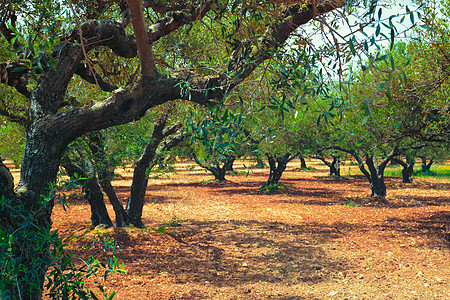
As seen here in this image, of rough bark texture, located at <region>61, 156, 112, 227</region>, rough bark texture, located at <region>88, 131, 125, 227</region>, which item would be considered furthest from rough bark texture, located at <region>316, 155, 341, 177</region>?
rough bark texture, located at <region>88, 131, 125, 227</region>

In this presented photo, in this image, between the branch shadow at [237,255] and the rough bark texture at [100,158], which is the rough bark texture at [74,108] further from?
the branch shadow at [237,255]

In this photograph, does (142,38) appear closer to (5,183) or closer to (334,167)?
(5,183)

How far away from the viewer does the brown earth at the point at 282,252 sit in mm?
7199

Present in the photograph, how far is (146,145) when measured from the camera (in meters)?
10.9

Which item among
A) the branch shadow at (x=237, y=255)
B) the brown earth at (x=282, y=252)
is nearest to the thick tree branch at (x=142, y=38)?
the brown earth at (x=282, y=252)

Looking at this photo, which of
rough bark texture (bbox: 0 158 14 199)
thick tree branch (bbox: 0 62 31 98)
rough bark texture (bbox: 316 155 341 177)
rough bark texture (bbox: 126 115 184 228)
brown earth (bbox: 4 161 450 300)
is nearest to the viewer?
rough bark texture (bbox: 0 158 14 199)

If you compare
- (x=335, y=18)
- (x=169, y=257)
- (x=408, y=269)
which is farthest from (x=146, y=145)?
(x=408, y=269)

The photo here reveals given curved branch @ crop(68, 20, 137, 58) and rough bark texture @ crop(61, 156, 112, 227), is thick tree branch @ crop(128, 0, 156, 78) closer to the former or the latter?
curved branch @ crop(68, 20, 137, 58)

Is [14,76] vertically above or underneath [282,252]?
above

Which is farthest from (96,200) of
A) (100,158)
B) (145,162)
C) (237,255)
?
(237,255)

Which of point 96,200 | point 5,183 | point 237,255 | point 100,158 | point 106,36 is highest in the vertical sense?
point 106,36

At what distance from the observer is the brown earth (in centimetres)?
720

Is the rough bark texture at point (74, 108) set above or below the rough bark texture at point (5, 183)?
above

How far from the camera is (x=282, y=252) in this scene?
32.6 ft
